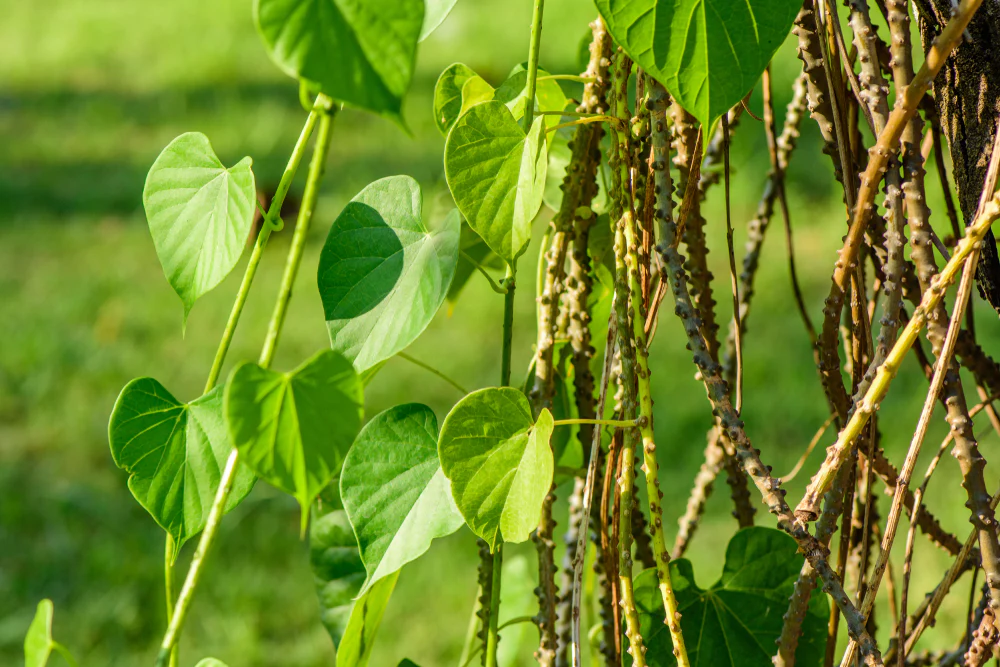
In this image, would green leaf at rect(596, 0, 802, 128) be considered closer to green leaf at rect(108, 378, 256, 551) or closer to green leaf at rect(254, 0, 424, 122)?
green leaf at rect(254, 0, 424, 122)

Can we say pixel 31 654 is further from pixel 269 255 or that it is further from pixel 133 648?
pixel 269 255

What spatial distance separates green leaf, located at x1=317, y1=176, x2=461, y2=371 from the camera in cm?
40

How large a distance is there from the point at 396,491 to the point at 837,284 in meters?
0.23

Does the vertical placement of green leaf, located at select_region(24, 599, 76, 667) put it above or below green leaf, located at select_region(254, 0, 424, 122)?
below

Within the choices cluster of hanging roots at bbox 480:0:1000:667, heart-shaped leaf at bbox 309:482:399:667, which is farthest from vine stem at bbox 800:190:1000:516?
heart-shaped leaf at bbox 309:482:399:667

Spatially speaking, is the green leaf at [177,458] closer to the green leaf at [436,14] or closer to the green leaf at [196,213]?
the green leaf at [196,213]

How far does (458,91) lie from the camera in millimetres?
548

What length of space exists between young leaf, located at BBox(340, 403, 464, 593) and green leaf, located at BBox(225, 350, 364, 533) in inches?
3.6

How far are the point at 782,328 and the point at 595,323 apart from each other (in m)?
1.57

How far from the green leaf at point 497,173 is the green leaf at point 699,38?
0.06 metres

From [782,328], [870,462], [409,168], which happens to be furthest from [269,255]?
[870,462]

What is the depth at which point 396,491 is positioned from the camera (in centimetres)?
44

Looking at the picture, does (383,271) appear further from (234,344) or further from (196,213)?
(234,344)

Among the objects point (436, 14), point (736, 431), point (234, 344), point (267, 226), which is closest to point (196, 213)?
point (267, 226)
